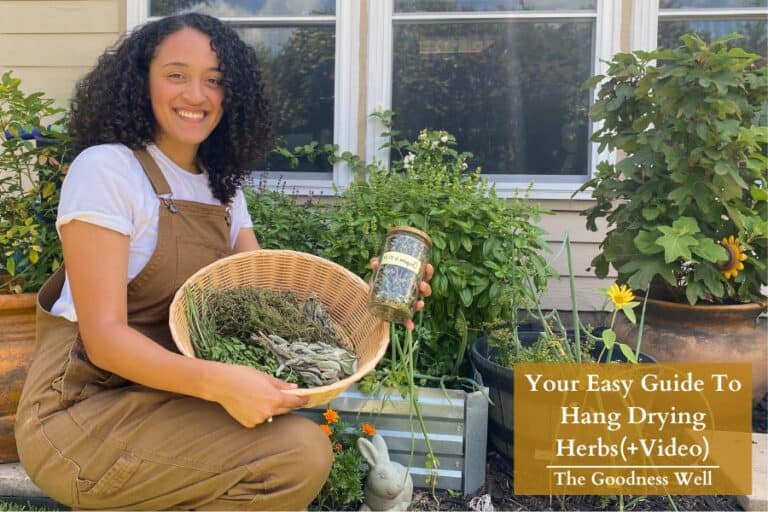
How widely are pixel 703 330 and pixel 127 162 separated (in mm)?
2207

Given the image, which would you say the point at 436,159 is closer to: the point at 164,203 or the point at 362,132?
the point at 362,132

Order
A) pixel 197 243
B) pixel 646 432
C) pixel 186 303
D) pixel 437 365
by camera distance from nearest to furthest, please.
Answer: pixel 186 303 → pixel 197 243 → pixel 646 432 → pixel 437 365

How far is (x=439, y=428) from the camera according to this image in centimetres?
205

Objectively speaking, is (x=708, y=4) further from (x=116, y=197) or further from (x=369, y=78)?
(x=116, y=197)

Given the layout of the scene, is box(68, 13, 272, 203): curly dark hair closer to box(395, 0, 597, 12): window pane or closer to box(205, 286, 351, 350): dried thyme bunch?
box(205, 286, 351, 350): dried thyme bunch

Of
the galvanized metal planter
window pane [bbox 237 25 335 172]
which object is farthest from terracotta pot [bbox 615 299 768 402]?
window pane [bbox 237 25 335 172]

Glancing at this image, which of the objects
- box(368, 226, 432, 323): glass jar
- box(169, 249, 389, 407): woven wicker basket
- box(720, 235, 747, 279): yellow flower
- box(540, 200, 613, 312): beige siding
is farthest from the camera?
box(540, 200, 613, 312): beige siding

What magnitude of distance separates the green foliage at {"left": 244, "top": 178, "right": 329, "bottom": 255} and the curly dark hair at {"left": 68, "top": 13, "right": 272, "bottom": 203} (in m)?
0.76

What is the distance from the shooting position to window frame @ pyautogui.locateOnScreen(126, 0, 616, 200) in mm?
3161

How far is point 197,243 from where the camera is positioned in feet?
5.51

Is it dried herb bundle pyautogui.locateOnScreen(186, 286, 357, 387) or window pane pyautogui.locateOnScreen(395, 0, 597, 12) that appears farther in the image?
window pane pyautogui.locateOnScreen(395, 0, 597, 12)

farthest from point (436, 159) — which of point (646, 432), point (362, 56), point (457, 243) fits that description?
point (646, 432)
